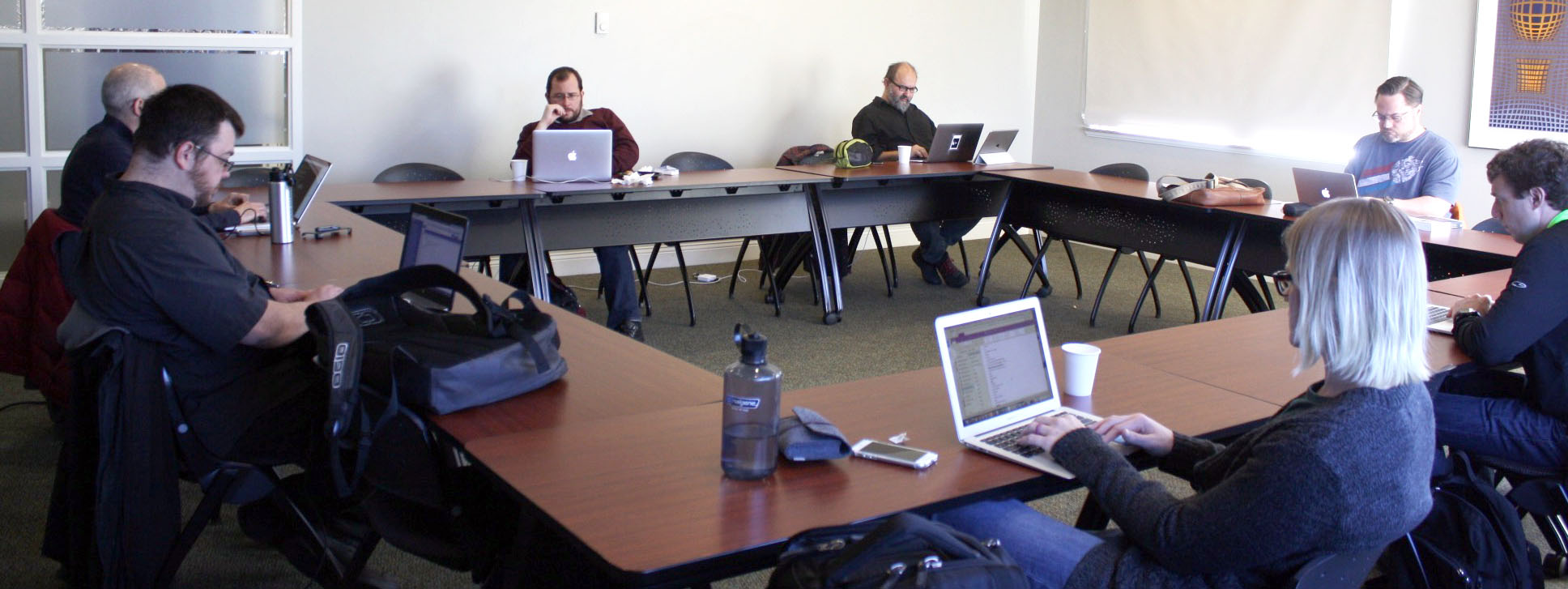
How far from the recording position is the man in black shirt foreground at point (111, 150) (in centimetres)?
338

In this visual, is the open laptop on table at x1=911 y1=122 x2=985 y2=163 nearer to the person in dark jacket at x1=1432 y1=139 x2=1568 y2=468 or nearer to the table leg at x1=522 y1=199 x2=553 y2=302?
the table leg at x1=522 y1=199 x2=553 y2=302

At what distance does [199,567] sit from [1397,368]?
99.3 inches

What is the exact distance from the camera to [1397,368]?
1.59 meters

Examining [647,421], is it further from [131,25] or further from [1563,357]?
[131,25]

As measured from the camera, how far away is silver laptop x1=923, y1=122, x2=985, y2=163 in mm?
6090

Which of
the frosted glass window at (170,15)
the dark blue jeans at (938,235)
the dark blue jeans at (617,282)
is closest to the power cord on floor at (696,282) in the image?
the dark blue jeans at (938,235)

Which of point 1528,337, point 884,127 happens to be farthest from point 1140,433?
point 884,127

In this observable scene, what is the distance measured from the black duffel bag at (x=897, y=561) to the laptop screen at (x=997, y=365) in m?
0.50

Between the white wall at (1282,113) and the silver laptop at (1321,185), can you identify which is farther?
the white wall at (1282,113)

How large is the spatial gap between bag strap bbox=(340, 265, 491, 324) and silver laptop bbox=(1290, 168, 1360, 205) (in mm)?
3498

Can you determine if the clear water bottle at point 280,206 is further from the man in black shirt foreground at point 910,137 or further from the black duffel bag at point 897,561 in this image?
the man in black shirt foreground at point 910,137

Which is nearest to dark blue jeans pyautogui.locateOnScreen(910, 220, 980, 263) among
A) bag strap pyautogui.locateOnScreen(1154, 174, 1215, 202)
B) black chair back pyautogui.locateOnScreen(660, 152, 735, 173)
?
black chair back pyautogui.locateOnScreen(660, 152, 735, 173)

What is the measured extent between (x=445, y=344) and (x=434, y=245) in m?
0.85

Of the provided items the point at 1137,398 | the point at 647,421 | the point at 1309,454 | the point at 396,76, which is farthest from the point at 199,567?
the point at 396,76
